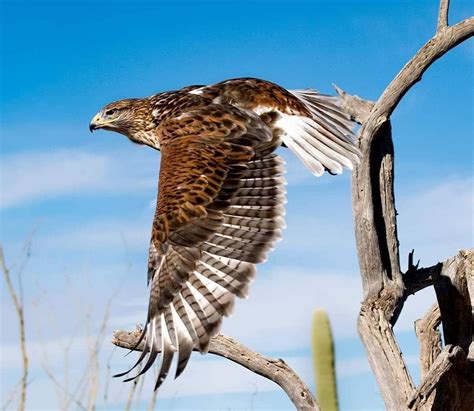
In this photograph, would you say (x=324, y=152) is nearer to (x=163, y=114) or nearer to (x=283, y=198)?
(x=283, y=198)

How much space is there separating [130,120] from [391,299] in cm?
256

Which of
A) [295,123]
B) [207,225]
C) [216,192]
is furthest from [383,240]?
[207,225]

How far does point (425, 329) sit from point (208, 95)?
2836 millimetres

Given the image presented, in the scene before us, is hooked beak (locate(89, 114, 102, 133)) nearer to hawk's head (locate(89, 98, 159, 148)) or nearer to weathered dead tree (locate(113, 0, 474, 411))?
hawk's head (locate(89, 98, 159, 148))

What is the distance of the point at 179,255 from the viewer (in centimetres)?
516

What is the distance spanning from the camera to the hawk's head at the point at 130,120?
7012 mm

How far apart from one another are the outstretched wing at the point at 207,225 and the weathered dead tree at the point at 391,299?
1.82 meters

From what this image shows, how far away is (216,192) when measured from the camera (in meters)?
5.45

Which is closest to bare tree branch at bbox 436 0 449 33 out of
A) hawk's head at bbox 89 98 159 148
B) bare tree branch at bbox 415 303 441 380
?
bare tree branch at bbox 415 303 441 380

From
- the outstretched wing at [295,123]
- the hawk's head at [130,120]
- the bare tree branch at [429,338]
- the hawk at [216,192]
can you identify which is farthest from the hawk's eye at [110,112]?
the bare tree branch at [429,338]

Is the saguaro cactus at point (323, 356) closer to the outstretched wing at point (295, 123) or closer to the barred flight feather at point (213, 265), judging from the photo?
the outstretched wing at point (295, 123)

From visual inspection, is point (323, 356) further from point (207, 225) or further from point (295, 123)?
point (207, 225)

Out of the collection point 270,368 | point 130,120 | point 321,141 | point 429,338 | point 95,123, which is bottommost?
point 270,368

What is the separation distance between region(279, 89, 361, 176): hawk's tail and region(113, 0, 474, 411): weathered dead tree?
33.0 inches
